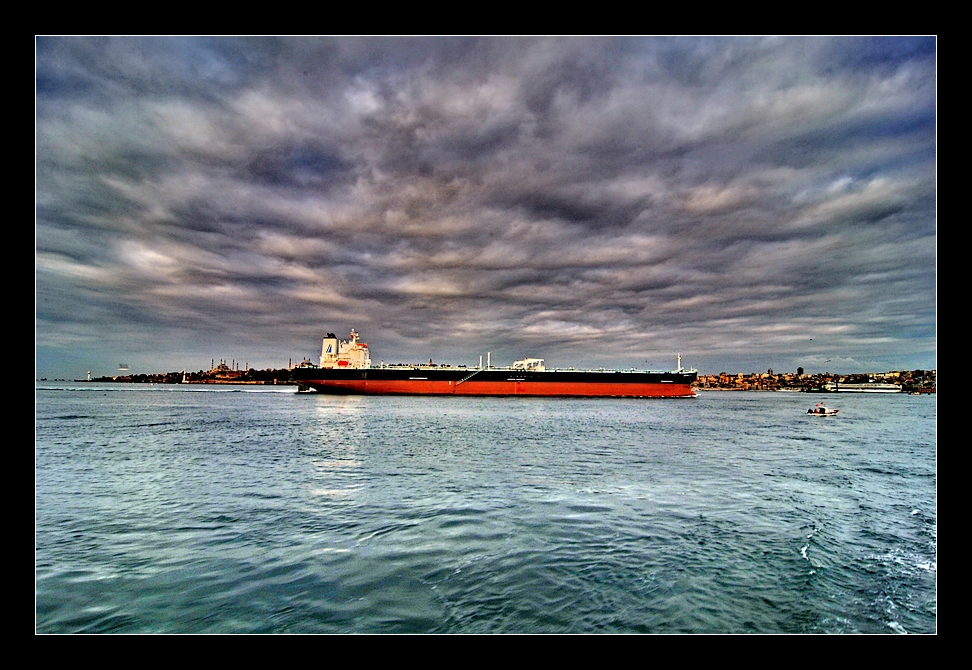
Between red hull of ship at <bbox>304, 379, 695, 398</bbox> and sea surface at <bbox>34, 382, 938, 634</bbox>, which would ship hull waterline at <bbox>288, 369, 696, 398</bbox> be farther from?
sea surface at <bbox>34, 382, 938, 634</bbox>

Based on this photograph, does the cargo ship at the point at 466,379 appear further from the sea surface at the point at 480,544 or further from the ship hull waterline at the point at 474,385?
the sea surface at the point at 480,544

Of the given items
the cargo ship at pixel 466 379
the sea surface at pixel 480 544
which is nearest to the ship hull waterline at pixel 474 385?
the cargo ship at pixel 466 379

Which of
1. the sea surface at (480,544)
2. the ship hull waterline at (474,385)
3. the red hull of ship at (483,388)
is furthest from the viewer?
Result: the red hull of ship at (483,388)

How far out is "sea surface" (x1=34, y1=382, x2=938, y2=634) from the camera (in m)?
6.84

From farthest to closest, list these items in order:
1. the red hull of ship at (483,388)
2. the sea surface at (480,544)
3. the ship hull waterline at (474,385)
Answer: the red hull of ship at (483,388), the ship hull waterline at (474,385), the sea surface at (480,544)

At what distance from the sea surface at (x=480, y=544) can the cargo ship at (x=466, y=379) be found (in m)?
58.4

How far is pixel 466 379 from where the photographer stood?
83062 millimetres

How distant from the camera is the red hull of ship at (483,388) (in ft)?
259

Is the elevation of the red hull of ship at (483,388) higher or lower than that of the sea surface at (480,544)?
lower

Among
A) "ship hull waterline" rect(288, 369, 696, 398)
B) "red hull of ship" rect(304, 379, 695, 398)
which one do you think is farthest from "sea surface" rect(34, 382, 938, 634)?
"red hull of ship" rect(304, 379, 695, 398)

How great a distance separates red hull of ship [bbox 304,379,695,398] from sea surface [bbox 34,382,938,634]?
189 ft

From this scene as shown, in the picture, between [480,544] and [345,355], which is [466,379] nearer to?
[345,355]

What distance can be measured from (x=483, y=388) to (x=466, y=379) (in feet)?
11.7

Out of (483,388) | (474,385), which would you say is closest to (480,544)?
(483,388)
